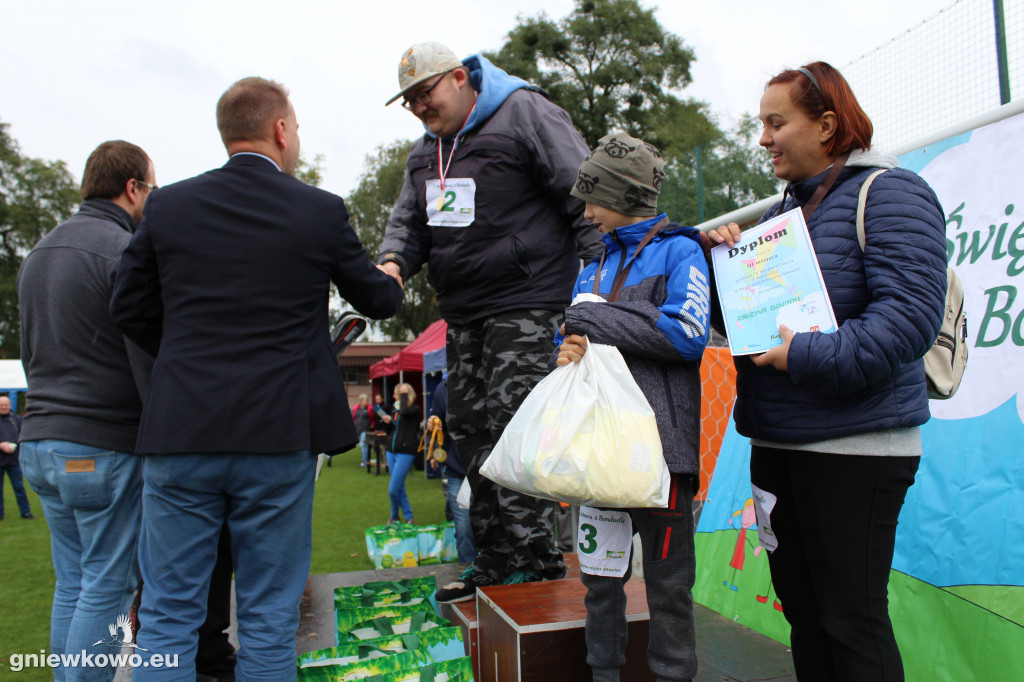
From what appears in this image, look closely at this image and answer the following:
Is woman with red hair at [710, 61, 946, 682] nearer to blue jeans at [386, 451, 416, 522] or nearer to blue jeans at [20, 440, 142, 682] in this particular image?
blue jeans at [20, 440, 142, 682]

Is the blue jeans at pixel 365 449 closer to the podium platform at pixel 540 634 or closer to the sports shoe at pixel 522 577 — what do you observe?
the sports shoe at pixel 522 577

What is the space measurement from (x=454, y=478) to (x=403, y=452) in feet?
8.73

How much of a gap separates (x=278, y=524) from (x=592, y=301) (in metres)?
1.04

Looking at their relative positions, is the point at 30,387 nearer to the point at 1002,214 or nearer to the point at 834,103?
the point at 834,103

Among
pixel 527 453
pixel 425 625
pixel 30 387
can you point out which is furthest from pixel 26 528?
pixel 527 453

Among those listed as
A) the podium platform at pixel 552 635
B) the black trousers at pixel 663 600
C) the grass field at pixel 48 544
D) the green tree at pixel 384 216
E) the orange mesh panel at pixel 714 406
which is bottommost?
the grass field at pixel 48 544

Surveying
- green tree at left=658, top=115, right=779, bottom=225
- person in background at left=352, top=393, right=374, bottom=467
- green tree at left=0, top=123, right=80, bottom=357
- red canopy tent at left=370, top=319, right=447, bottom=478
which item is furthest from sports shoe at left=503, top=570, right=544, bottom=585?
green tree at left=0, top=123, right=80, bottom=357

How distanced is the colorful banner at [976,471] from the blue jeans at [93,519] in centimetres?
249

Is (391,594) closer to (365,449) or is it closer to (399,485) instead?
(399,485)

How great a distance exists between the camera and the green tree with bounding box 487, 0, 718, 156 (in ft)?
86.1

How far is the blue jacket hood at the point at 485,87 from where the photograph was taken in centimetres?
275

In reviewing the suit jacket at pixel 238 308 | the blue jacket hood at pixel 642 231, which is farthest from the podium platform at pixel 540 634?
the blue jacket hood at pixel 642 231

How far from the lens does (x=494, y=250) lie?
8.71ft

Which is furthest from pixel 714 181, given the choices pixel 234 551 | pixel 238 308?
pixel 234 551
